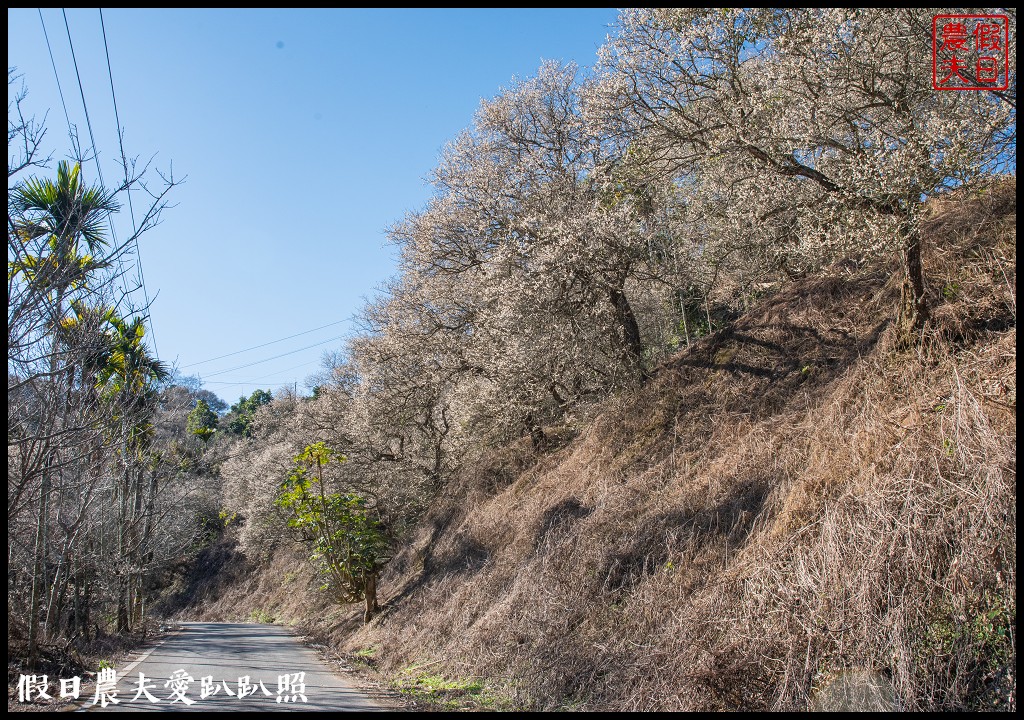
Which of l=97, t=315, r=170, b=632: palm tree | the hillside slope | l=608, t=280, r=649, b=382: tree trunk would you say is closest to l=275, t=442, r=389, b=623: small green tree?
the hillside slope

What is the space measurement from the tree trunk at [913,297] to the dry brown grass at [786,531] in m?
0.30

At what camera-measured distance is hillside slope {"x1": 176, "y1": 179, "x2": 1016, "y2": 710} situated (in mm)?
5391

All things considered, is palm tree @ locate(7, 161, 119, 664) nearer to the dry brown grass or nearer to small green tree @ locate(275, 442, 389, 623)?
the dry brown grass

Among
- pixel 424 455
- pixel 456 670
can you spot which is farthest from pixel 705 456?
pixel 424 455

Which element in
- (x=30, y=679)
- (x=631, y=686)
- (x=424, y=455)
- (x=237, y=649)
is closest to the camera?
(x=631, y=686)

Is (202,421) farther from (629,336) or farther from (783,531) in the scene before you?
(783,531)

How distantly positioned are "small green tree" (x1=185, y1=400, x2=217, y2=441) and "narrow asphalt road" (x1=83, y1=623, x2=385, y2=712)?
35.0m

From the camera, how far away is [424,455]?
76.8 ft

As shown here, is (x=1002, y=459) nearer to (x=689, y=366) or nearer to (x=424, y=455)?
(x=689, y=366)

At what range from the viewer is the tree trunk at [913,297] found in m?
8.91

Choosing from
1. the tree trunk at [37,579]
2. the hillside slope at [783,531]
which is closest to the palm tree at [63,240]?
the tree trunk at [37,579]

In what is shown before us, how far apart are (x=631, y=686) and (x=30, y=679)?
7373 mm

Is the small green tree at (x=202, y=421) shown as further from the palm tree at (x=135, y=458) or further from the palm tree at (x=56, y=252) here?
the palm tree at (x=56, y=252)

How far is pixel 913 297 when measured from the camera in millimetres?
9055
